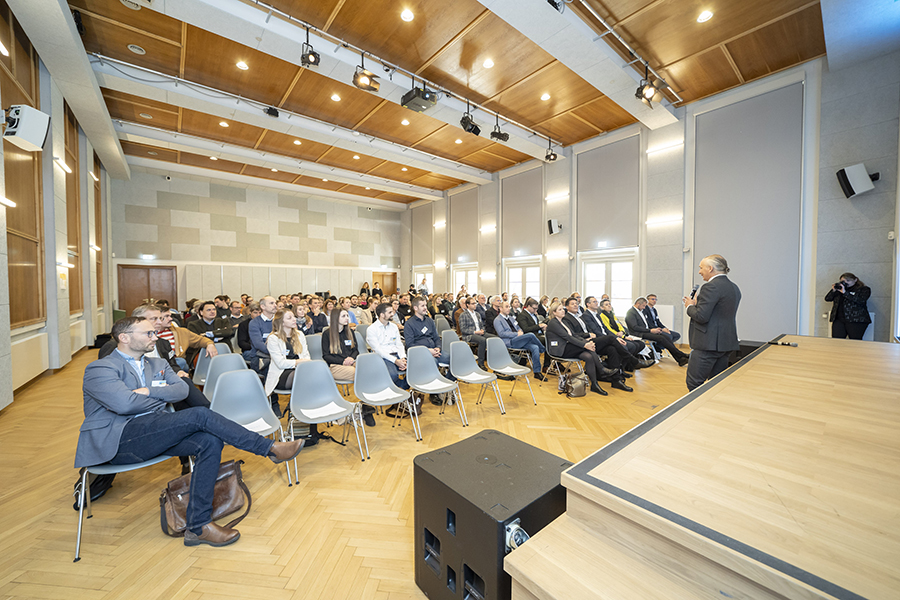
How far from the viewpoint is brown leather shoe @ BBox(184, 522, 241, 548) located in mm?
2008

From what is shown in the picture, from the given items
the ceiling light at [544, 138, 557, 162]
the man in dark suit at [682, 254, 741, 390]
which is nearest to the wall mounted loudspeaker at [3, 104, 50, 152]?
the man in dark suit at [682, 254, 741, 390]

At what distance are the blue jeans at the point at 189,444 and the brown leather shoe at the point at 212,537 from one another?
0.13 feet

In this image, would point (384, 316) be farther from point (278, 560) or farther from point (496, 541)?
point (496, 541)

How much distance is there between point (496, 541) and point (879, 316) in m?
7.86

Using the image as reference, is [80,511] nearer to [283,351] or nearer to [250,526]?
[250,526]

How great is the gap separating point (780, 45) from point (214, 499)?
9303mm

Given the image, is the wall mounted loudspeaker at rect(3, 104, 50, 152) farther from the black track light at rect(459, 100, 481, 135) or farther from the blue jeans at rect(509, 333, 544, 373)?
the blue jeans at rect(509, 333, 544, 373)

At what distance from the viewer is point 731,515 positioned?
3.04 ft

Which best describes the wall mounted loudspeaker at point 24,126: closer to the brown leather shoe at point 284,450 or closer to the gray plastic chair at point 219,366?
the gray plastic chair at point 219,366

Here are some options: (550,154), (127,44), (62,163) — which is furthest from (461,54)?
(62,163)

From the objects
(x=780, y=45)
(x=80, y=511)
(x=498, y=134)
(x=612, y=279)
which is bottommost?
(x=80, y=511)

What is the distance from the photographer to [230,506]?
226cm

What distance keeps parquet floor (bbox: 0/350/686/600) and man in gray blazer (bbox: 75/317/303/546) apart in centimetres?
25

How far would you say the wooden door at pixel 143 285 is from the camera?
11.4 meters
